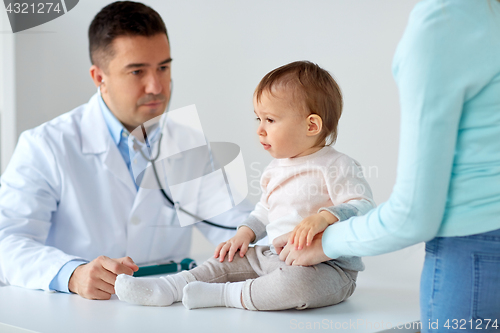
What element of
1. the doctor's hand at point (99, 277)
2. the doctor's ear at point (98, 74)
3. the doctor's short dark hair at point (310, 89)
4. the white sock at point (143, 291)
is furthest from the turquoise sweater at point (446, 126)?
the doctor's ear at point (98, 74)

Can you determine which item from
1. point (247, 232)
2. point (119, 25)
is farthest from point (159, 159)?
point (247, 232)

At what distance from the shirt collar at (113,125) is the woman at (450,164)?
93 cm

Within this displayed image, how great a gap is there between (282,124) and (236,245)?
24cm

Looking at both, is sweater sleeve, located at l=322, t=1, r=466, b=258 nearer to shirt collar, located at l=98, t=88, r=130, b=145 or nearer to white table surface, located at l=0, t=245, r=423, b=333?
white table surface, located at l=0, t=245, r=423, b=333

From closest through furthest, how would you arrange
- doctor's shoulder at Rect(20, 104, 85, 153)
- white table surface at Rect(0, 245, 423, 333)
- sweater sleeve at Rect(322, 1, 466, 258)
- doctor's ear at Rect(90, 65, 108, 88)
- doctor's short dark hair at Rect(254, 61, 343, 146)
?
sweater sleeve at Rect(322, 1, 466, 258) < white table surface at Rect(0, 245, 423, 333) < doctor's short dark hair at Rect(254, 61, 343, 146) < doctor's shoulder at Rect(20, 104, 85, 153) < doctor's ear at Rect(90, 65, 108, 88)

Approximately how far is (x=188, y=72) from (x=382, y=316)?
1231 millimetres

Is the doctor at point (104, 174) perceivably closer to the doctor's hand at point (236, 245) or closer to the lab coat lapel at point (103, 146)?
the lab coat lapel at point (103, 146)

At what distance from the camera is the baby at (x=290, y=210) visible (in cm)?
72

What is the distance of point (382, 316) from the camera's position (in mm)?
734

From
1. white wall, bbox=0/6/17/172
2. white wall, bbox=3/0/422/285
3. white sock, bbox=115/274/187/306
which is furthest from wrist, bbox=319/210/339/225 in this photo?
white wall, bbox=0/6/17/172

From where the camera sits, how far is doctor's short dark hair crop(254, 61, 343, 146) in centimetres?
79

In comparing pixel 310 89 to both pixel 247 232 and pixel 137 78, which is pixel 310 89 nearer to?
pixel 247 232

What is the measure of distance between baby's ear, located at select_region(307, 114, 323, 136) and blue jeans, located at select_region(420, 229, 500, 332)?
0.97 ft

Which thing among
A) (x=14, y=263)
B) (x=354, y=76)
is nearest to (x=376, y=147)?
(x=354, y=76)
